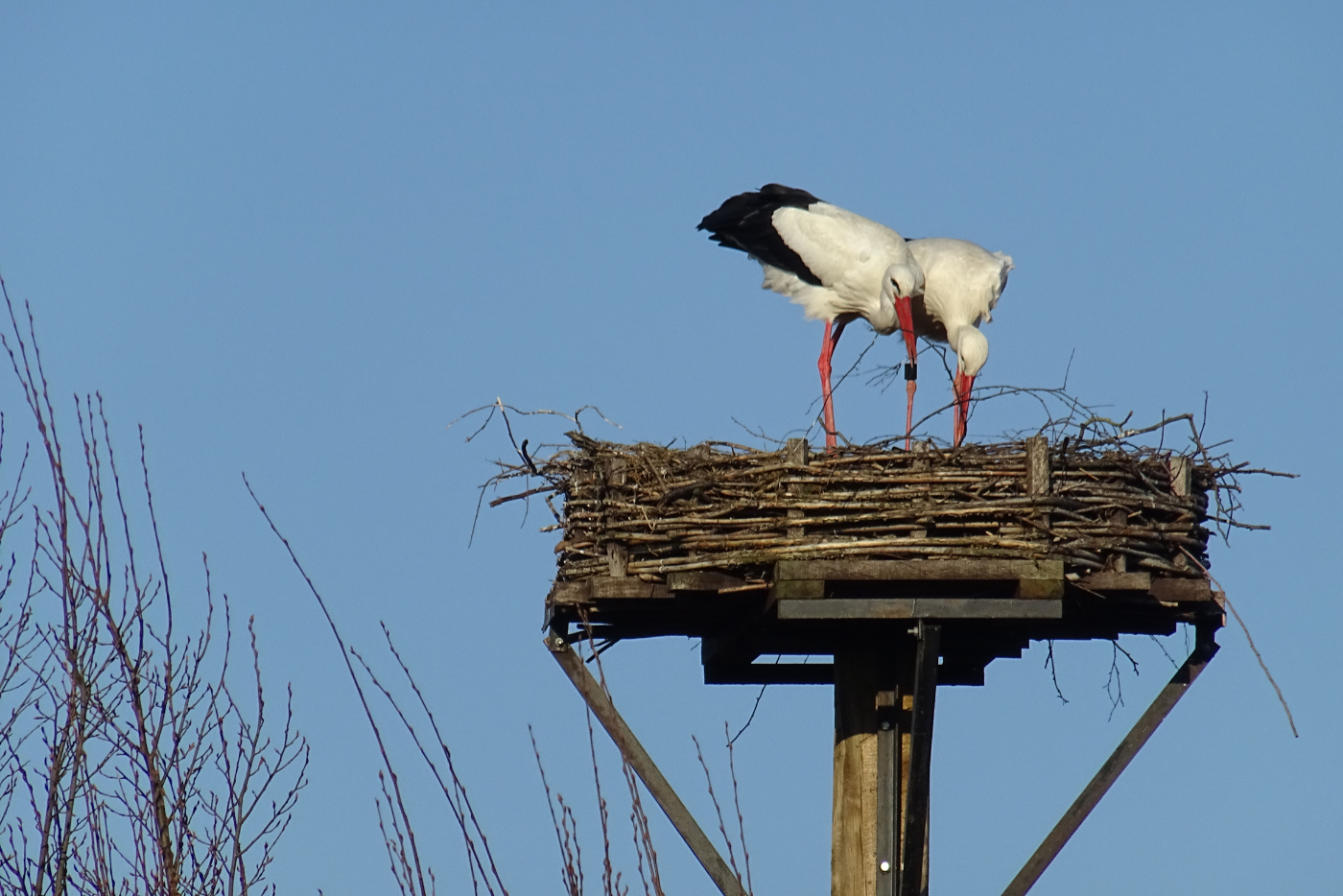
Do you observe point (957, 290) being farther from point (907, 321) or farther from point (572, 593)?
point (572, 593)

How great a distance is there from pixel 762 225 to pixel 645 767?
371 centimetres

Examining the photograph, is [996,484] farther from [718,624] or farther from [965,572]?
[718,624]

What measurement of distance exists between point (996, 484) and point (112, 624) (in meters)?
2.56

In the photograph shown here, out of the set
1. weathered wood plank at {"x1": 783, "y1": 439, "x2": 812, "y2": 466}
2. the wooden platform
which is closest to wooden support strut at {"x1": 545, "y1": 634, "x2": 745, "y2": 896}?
the wooden platform

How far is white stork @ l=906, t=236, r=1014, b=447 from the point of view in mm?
8406

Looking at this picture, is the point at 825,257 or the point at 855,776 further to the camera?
the point at 825,257

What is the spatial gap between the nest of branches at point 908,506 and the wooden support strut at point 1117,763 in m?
0.36

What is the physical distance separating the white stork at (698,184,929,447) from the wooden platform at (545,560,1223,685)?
7.68 feet

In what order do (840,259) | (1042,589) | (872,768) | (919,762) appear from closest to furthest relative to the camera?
(1042,589)
(919,762)
(872,768)
(840,259)

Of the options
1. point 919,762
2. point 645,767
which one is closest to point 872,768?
point 919,762

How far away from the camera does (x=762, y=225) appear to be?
917cm

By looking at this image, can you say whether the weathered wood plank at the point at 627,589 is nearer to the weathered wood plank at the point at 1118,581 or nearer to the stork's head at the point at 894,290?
the weathered wood plank at the point at 1118,581

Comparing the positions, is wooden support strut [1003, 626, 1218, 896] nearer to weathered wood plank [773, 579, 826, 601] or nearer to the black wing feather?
weathered wood plank [773, 579, 826, 601]

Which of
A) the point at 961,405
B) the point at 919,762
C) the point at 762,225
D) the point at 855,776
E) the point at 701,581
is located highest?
the point at 762,225
